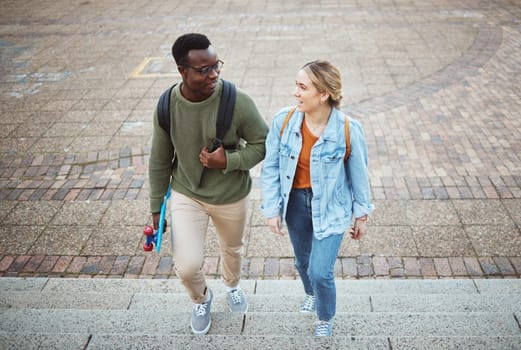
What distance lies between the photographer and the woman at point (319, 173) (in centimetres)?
264

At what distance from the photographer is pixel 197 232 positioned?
2.97 m

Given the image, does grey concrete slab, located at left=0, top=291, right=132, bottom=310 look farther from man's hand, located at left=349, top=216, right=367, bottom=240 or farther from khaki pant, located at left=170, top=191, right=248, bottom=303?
man's hand, located at left=349, top=216, right=367, bottom=240

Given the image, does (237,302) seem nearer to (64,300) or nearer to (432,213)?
(64,300)

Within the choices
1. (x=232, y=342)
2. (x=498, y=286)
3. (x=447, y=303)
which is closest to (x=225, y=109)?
(x=232, y=342)

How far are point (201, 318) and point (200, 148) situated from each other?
122 cm

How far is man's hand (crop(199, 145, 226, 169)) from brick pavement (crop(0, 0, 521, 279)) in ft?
5.61

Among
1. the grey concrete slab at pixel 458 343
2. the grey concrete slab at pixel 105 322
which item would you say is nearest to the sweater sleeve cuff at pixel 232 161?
the grey concrete slab at pixel 105 322

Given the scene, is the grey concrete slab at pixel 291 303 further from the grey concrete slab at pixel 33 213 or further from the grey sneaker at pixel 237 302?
the grey concrete slab at pixel 33 213

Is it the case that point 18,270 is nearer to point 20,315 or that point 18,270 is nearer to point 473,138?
point 20,315

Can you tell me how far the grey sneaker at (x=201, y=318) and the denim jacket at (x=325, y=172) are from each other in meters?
0.85

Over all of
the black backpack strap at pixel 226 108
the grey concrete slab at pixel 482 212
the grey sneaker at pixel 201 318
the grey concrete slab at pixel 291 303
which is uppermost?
the black backpack strap at pixel 226 108

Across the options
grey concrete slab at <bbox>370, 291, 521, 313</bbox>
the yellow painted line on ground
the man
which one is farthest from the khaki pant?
the yellow painted line on ground

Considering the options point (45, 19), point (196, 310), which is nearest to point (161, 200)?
point (196, 310)

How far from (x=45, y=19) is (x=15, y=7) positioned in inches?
82.8
